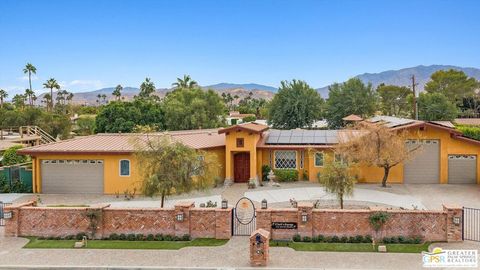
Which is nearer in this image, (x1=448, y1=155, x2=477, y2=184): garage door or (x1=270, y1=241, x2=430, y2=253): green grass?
(x1=270, y1=241, x2=430, y2=253): green grass

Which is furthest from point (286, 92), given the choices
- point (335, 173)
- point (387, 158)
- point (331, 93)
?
point (335, 173)

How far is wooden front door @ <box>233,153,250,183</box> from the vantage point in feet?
98.6

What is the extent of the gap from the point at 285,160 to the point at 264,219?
13.4 metres

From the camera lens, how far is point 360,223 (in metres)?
17.1

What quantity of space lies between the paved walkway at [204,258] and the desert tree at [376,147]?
10369 mm

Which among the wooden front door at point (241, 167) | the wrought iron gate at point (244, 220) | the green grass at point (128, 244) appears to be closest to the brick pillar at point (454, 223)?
the wrought iron gate at point (244, 220)

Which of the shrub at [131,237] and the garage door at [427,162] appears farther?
the garage door at [427,162]

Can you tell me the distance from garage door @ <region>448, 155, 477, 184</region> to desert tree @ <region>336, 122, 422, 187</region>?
3.51m

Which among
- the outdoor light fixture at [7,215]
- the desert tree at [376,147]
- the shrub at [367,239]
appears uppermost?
the desert tree at [376,147]

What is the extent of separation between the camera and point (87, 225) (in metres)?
17.9

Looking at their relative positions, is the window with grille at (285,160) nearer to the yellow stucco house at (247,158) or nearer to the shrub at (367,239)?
the yellow stucco house at (247,158)

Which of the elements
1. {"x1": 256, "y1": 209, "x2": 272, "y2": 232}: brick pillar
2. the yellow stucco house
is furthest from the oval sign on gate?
the yellow stucco house

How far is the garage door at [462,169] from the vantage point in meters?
28.4

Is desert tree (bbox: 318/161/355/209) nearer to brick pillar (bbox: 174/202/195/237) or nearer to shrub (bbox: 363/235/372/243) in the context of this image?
shrub (bbox: 363/235/372/243)
